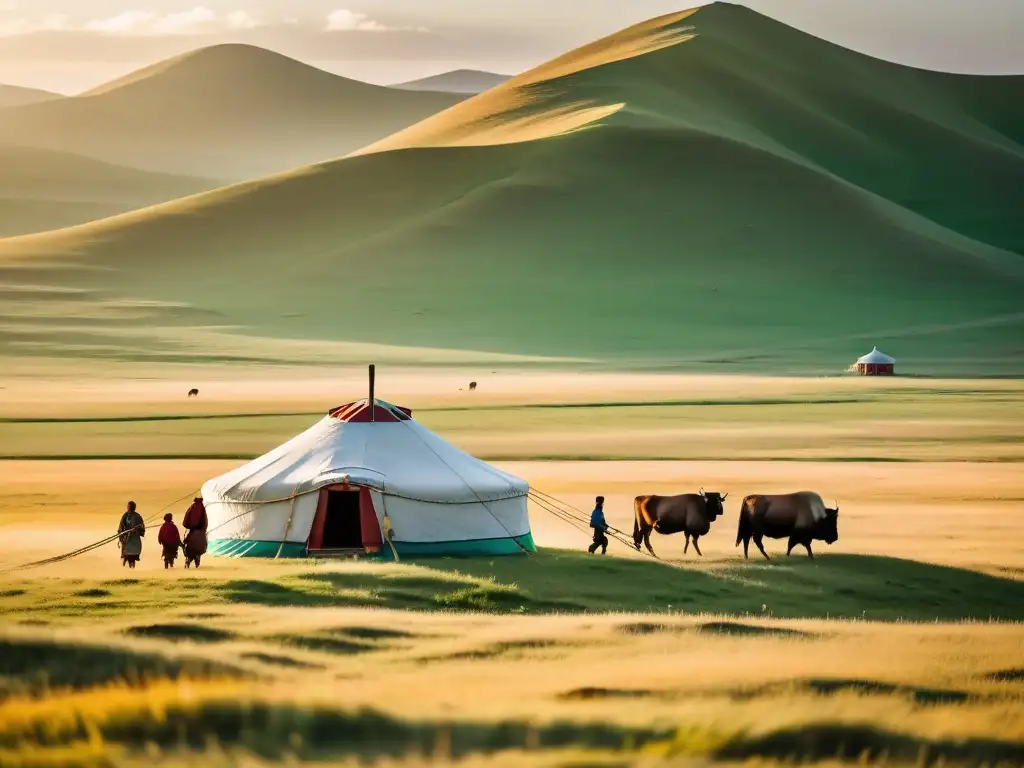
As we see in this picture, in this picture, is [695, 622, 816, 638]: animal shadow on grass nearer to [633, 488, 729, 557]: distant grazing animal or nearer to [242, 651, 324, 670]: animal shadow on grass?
[242, 651, 324, 670]: animal shadow on grass

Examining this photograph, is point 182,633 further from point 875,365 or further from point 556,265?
point 556,265

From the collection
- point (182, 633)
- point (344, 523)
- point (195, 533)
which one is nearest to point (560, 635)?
point (182, 633)

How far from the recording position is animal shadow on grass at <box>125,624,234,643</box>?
61.0 feet

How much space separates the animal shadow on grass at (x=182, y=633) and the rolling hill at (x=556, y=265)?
8022cm

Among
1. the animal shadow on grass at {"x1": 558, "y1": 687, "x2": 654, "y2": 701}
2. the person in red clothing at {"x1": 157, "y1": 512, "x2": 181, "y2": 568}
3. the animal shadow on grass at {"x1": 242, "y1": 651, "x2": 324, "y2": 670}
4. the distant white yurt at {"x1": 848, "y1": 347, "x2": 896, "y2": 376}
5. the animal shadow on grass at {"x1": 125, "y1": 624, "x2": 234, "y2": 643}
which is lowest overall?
the animal shadow on grass at {"x1": 558, "y1": 687, "x2": 654, "y2": 701}

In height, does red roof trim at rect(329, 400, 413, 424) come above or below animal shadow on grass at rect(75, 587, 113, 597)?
above

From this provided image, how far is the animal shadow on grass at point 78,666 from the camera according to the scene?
13852 millimetres

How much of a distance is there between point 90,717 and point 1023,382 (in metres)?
77.0

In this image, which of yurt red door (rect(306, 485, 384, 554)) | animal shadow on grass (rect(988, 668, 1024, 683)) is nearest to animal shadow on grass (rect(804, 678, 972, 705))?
animal shadow on grass (rect(988, 668, 1024, 683))

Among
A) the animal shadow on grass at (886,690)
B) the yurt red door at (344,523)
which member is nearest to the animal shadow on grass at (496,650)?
the animal shadow on grass at (886,690)

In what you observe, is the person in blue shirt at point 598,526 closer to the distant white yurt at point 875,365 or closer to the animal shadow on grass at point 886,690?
the animal shadow on grass at point 886,690

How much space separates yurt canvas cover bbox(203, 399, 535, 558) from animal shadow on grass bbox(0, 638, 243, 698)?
1090 centimetres

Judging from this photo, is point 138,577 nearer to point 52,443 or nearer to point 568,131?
point 52,443

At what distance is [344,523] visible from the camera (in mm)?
27250
